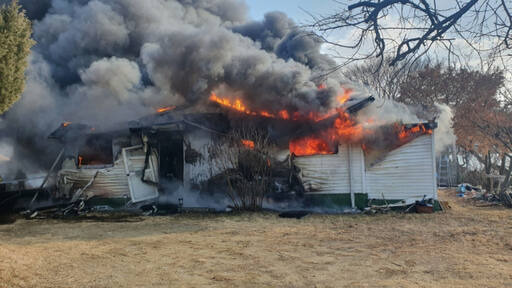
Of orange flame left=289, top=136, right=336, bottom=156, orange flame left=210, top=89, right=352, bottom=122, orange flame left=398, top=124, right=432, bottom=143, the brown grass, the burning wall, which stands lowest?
the brown grass

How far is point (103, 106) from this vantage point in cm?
1293

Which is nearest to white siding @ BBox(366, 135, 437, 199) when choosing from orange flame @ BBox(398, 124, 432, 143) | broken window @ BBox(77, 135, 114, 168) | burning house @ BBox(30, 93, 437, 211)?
burning house @ BBox(30, 93, 437, 211)

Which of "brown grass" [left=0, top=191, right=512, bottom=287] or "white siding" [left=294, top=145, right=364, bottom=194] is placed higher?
"white siding" [left=294, top=145, right=364, bottom=194]

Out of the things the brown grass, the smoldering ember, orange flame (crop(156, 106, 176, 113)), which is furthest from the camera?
orange flame (crop(156, 106, 176, 113))

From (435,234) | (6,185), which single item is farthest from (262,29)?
(435,234)

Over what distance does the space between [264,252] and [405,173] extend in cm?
593

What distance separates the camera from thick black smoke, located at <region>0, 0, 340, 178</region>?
10842 millimetres

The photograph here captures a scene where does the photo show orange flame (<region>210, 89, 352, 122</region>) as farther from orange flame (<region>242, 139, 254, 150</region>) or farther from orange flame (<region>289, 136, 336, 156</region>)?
orange flame (<region>242, 139, 254, 150</region>)

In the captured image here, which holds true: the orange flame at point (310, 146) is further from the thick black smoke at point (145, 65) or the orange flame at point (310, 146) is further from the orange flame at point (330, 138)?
the thick black smoke at point (145, 65)

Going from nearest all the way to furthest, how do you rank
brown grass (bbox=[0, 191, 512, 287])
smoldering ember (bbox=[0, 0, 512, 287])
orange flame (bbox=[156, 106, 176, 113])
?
brown grass (bbox=[0, 191, 512, 287]), smoldering ember (bbox=[0, 0, 512, 287]), orange flame (bbox=[156, 106, 176, 113])

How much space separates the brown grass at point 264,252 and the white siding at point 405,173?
1.06 meters

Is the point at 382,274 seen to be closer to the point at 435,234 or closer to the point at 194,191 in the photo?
the point at 435,234

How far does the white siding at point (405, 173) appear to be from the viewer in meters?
9.63

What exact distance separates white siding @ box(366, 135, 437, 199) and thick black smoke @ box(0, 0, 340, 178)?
8.00 ft
